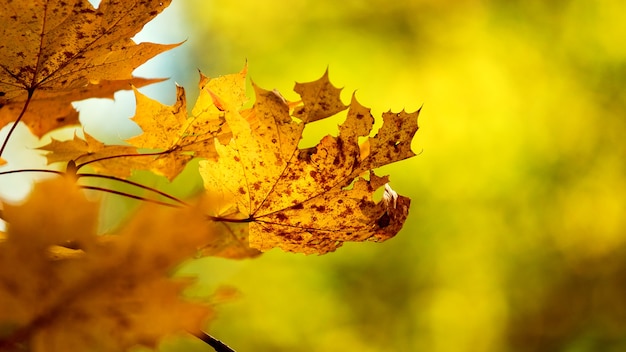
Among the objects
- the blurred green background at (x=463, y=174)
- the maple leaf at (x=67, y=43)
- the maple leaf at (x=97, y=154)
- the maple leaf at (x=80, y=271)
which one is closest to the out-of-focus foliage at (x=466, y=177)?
the blurred green background at (x=463, y=174)

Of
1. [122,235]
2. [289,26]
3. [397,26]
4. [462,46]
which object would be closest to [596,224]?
[462,46]

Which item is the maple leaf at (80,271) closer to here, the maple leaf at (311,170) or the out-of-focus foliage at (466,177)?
the maple leaf at (311,170)

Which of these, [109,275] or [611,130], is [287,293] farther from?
[109,275]

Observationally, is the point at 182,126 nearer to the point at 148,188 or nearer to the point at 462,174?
the point at 148,188

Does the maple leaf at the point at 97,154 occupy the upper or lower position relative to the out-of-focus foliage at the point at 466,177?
lower

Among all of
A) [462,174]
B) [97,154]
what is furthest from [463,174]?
[97,154]

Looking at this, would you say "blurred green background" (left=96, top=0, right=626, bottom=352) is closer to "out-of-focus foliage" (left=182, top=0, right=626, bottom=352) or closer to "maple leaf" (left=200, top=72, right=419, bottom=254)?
"out-of-focus foliage" (left=182, top=0, right=626, bottom=352)

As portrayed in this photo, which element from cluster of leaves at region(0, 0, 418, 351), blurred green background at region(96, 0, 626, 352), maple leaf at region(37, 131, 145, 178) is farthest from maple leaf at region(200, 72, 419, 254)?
blurred green background at region(96, 0, 626, 352)

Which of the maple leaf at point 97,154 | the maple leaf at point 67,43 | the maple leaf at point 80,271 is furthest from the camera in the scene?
the maple leaf at point 97,154
